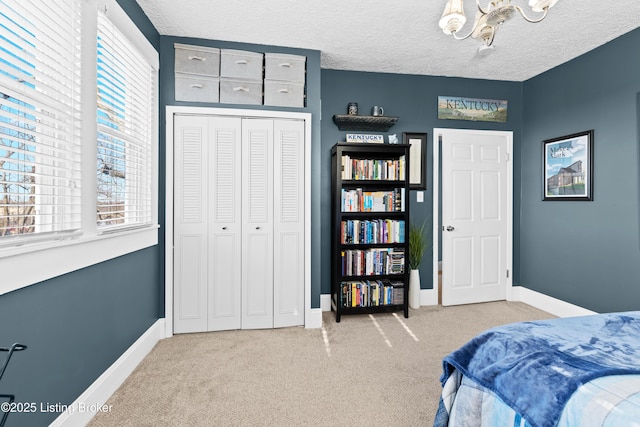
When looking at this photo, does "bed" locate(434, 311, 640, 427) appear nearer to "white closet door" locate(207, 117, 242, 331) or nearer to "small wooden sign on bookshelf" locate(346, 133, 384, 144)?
"white closet door" locate(207, 117, 242, 331)

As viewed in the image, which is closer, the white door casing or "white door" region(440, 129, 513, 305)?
the white door casing

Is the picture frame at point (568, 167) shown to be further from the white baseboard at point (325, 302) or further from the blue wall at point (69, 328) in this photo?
the blue wall at point (69, 328)

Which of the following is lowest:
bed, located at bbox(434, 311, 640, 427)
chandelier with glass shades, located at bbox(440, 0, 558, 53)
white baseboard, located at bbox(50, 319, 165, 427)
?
white baseboard, located at bbox(50, 319, 165, 427)

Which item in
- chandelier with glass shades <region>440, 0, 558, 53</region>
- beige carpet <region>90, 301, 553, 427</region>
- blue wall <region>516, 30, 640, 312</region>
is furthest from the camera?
blue wall <region>516, 30, 640, 312</region>

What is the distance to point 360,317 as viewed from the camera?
131 inches

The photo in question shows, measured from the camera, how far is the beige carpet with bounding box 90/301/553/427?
1.77 m

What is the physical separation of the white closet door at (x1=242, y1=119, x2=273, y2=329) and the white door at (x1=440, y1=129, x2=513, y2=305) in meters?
2.08

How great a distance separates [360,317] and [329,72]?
2.70 meters

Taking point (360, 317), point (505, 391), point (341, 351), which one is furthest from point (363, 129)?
point (505, 391)

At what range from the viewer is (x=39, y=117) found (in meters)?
1.35

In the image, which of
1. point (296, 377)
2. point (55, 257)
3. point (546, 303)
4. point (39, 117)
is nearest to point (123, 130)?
point (39, 117)

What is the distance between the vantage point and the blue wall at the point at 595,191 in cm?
276

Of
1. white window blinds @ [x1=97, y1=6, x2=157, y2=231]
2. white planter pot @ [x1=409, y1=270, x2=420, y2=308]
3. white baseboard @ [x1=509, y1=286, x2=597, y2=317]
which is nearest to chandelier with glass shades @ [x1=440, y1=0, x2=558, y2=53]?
white window blinds @ [x1=97, y1=6, x2=157, y2=231]

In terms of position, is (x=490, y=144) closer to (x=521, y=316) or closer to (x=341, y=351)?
Answer: (x=521, y=316)
